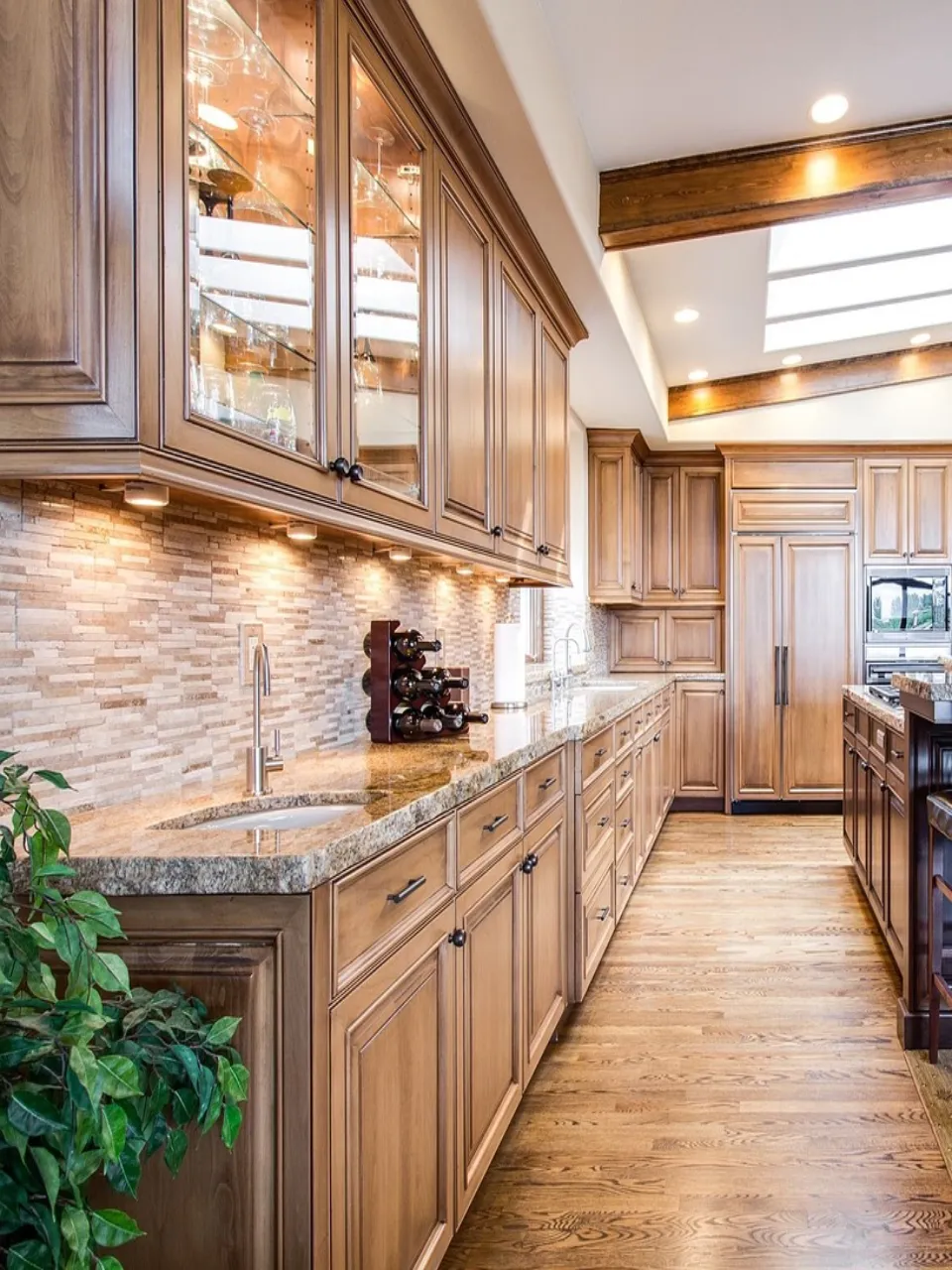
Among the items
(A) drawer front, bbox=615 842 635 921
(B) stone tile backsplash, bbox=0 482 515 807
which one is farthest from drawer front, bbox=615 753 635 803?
(B) stone tile backsplash, bbox=0 482 515 807

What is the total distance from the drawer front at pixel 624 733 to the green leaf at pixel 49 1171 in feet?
10.3

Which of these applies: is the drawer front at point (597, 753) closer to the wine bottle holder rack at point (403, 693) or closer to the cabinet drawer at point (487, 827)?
the wine bottle holder rack at point (403, 693)

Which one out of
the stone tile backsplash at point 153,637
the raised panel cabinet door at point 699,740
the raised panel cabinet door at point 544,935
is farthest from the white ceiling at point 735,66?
the raised panel cabinet door at point 699,740

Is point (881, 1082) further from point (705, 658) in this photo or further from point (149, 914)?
point (705, 658)

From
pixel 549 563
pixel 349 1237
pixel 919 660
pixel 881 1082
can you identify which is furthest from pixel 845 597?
pixel 349 1237

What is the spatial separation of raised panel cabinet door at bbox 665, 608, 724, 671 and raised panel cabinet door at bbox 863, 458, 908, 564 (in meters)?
1.14

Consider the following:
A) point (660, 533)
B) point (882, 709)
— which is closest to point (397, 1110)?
point (882, 709)

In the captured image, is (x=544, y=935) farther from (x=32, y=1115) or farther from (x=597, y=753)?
(x=32, y=1115)

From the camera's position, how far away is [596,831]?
334 cm

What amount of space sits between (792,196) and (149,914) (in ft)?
10.7

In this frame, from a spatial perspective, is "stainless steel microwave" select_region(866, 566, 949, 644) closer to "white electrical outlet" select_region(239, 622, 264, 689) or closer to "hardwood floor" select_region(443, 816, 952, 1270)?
"hardwood floor" select_region(443, 816, 952, 1270)

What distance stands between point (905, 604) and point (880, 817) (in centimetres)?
320

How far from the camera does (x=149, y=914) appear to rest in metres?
1.18

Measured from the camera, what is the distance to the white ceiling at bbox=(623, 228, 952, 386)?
3984mm
